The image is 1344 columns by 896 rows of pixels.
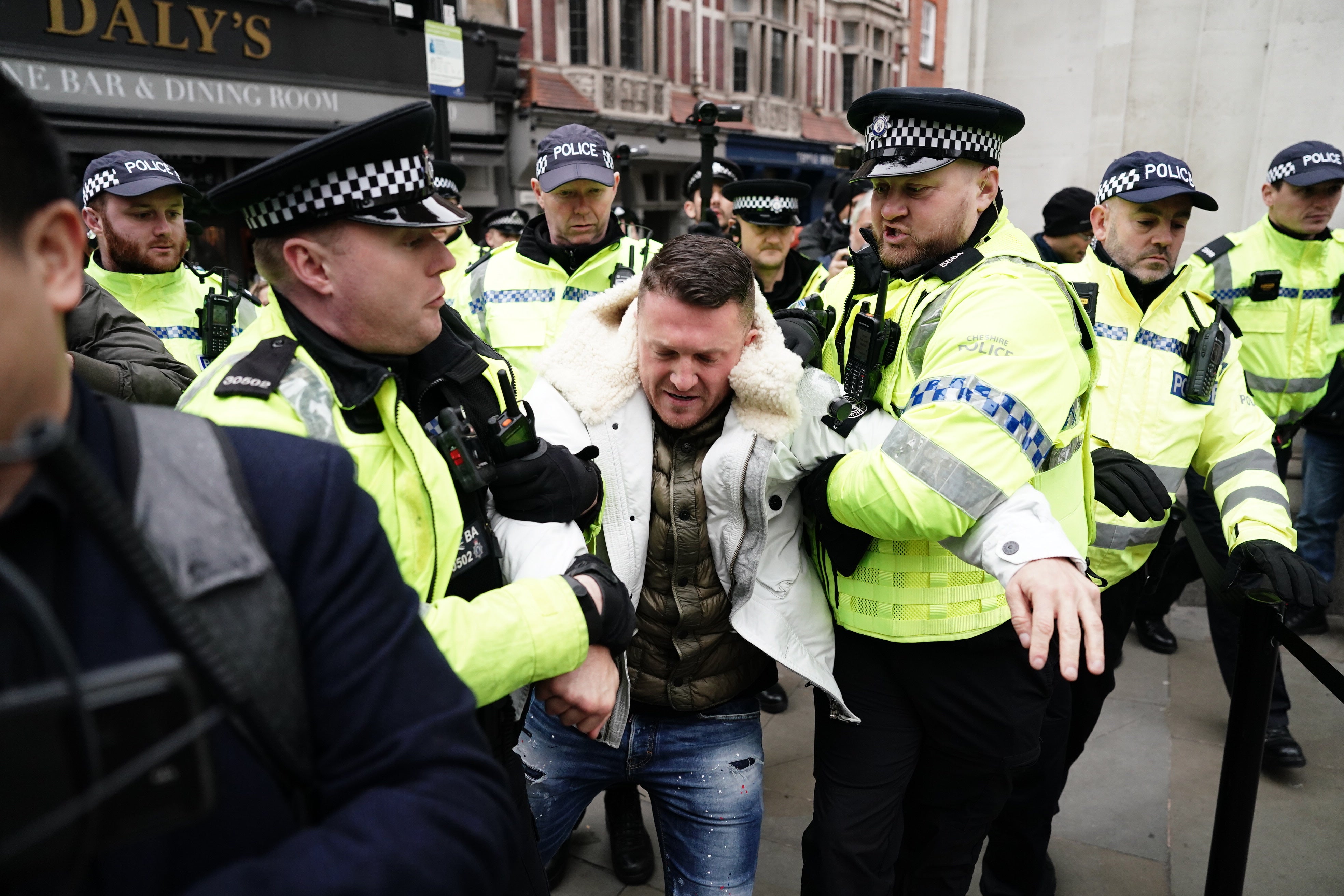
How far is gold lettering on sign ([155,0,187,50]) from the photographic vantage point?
10586mm

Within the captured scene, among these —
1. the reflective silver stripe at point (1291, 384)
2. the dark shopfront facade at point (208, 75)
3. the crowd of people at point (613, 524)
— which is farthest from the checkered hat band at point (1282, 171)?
the dark shopfront facade at point (208, 75)

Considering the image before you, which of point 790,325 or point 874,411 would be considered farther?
point 790,325

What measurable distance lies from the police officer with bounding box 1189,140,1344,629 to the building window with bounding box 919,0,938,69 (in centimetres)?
2610

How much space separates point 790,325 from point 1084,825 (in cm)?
246

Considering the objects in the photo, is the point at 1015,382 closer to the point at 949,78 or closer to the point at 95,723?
the point at 95,723

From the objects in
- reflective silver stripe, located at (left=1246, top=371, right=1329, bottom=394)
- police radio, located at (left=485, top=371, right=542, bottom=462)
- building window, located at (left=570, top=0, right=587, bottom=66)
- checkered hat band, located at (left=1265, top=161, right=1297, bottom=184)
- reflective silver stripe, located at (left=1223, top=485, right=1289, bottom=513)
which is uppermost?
building window, located at (left=570, top=0, right=587, bottom=66)

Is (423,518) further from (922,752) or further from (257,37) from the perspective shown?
(257,37)

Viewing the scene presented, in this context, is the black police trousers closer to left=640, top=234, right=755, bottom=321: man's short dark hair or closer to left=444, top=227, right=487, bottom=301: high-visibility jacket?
left=640, top=234, right=755, bottom=321: man's short dark hair

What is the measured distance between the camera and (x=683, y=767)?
2.29m

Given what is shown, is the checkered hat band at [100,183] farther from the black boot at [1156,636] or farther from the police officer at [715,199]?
the black boot at [1156,636]

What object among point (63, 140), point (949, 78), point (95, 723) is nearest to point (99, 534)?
point (95, 723)

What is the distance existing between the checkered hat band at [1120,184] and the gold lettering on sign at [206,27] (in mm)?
11546

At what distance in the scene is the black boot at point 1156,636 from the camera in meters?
4.86

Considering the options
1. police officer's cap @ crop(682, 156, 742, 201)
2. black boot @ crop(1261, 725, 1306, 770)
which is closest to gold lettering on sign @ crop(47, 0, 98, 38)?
police officer's cap @ crop(682, 156, 742, 201)
